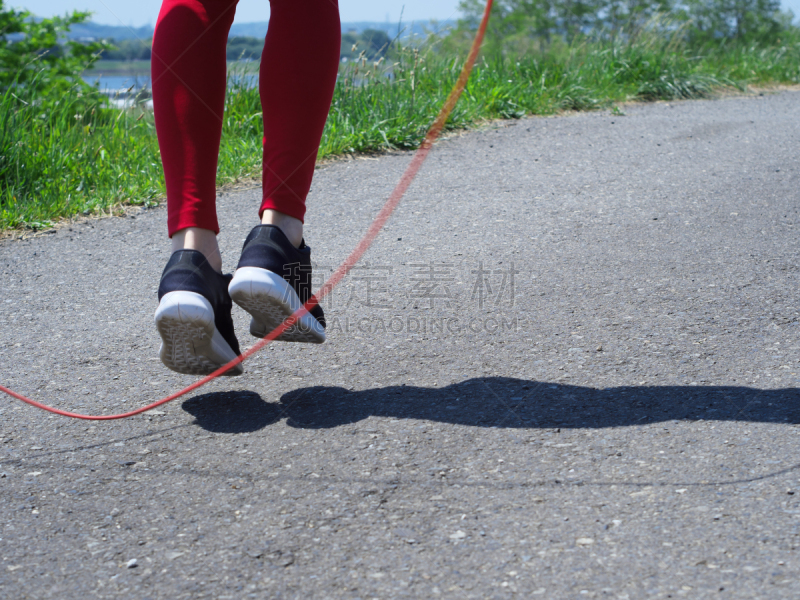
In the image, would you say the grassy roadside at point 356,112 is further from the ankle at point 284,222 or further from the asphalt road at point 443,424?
the ankle at point 284,222

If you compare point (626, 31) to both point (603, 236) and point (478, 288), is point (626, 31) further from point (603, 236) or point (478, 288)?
point (478, 288)

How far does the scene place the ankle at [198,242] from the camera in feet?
5.44

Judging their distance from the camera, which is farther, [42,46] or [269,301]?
[42,46]

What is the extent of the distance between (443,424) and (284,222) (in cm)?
60

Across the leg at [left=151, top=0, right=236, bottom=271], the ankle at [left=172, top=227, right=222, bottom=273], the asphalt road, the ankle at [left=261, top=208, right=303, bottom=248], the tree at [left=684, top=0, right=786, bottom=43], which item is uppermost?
the tree at [left=684, top=0, right=786, bottom=43]

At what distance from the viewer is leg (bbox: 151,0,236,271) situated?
167cm

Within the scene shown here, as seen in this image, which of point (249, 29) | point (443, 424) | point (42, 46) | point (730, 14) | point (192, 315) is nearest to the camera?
point (192, 315)

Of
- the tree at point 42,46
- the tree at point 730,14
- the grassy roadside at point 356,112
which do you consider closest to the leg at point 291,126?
the grassy roadside at point 356,112

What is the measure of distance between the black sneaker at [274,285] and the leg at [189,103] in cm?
11

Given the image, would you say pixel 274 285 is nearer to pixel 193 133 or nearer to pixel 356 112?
pixel 193 133

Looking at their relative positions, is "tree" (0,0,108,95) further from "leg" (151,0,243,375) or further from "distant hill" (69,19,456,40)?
"leg" (151,0,243,375)

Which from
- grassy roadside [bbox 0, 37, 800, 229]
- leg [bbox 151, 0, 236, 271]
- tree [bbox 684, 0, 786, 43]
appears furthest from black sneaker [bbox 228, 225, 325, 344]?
tree [bbox 684, 0, 786, 43]

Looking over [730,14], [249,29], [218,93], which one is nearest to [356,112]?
[249,29]

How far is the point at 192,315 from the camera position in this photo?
1.54 meters
